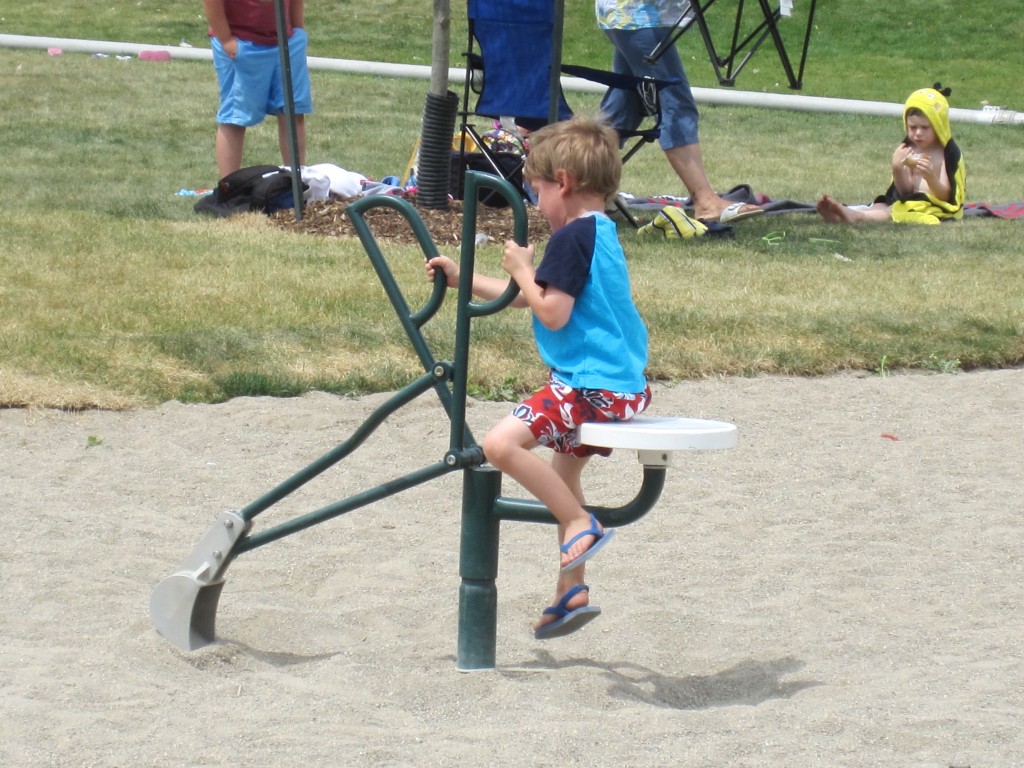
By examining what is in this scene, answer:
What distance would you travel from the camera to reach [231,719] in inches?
121

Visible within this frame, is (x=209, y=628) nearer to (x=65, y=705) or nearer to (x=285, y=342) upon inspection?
(x=65, y=705)

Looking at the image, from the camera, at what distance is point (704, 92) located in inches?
679

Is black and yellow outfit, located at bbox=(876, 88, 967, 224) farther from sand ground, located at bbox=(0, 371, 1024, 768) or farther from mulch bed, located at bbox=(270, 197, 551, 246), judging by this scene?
sand ground, located at bbox=(0, 371, 1024, 768)

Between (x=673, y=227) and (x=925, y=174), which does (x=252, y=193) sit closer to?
(x=673, y=227)

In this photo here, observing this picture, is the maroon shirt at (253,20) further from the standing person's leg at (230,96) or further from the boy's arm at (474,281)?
the boy's arm at (474,281)

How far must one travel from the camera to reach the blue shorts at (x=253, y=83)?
340 inches

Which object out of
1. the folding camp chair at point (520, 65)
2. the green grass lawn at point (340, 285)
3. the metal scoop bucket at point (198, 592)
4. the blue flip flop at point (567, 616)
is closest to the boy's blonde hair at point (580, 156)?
the blue flip flop at point (567, 616)

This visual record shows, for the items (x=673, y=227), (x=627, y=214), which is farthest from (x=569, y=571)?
(x=627, y=214)

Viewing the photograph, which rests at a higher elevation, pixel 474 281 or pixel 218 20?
pixel 218 20

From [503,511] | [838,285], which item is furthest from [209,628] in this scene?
[838,285]

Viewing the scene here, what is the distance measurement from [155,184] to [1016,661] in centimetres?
767

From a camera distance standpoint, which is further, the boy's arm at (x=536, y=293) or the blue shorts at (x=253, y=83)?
the blue shorts at (x=253, y=83)

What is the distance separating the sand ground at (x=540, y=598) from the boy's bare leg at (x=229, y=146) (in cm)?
370

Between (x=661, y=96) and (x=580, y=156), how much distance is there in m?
5.31
